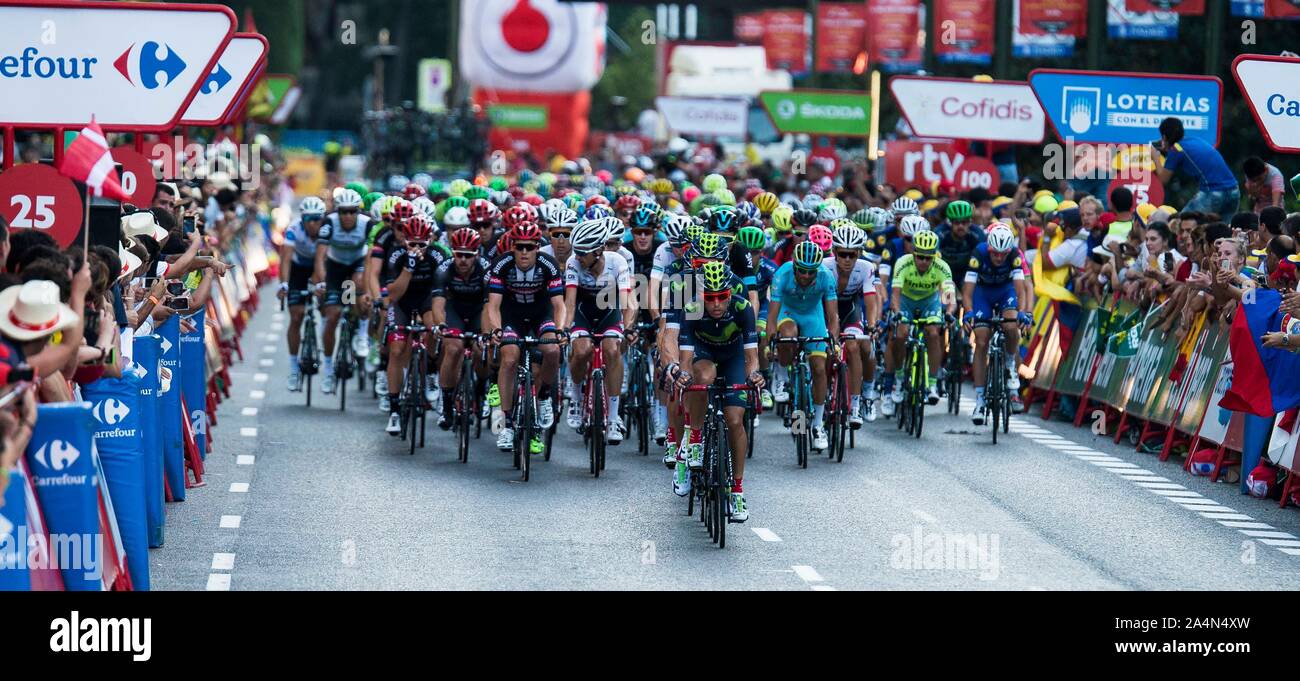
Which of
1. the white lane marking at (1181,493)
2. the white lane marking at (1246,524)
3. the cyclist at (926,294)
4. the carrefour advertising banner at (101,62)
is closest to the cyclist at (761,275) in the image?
the cyclist at (926,294)

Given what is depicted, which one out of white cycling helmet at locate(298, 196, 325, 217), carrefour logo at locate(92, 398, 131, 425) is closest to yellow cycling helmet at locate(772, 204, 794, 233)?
white cycling helmet at locate(298, 196, 325, 217)

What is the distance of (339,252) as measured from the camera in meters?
20.9

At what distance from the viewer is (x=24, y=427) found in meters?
8.65

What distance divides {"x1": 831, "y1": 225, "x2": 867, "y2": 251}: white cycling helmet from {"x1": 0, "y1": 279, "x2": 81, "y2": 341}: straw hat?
962cm

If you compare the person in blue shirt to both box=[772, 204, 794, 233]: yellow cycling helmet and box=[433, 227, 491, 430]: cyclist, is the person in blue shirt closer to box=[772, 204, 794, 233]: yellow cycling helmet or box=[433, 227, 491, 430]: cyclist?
box=[772, 204, 794, 233]: yellow cycling helmet

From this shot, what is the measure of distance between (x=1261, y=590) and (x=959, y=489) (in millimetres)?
4050

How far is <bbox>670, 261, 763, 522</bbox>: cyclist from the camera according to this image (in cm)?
1351

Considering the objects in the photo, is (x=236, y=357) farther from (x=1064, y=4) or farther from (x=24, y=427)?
(x=24, y=427)

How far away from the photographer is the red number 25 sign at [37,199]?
12.9 metres

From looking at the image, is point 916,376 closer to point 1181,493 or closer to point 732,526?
point 1181,493

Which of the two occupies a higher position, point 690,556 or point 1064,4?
point 1064,4

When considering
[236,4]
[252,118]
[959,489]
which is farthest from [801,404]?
[236,4]

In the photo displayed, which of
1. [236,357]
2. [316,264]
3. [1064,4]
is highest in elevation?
[1064,4]

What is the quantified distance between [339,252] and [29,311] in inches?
465
